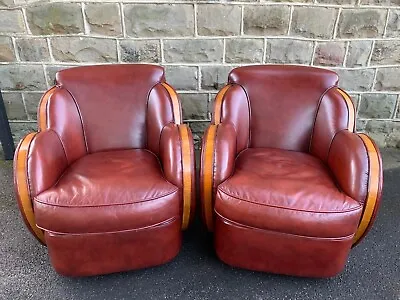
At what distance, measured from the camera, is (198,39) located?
7.17 feet

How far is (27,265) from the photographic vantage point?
1.62 meters

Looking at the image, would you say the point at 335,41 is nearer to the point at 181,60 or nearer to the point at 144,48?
the point at 181,60

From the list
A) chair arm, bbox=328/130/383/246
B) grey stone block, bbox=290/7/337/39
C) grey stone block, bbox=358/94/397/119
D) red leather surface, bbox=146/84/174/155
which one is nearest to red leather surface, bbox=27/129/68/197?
red leather surface, bbox=146/84/174/155

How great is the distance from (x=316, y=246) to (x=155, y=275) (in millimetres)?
706

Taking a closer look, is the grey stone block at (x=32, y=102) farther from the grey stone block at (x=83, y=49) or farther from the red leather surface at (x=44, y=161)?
the red leather surface at (x=44, y=161)

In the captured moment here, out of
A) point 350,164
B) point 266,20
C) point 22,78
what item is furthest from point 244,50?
point 22,78

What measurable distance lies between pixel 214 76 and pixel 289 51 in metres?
0.49

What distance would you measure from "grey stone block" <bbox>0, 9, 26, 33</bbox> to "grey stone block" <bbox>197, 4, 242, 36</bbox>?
106 cm

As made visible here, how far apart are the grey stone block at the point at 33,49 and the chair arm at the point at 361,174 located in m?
1.81

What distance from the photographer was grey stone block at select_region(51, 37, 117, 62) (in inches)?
85.6

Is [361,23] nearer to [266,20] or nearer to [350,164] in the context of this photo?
[266,20]

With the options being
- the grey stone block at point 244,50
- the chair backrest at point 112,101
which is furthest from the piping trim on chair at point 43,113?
the grey stone block at point 244,50

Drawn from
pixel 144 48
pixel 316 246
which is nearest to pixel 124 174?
pixel 316 246

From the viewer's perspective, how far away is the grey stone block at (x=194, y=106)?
2.38 metres
